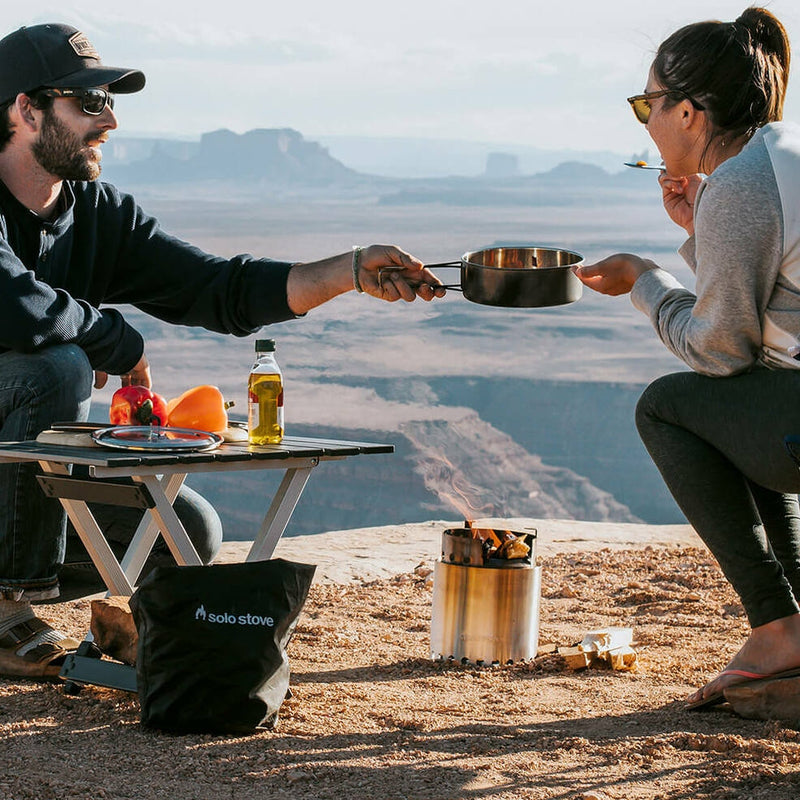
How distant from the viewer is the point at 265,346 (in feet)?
11.8

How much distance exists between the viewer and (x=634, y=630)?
4.50 metres

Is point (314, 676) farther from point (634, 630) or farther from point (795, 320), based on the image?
point (795, 320)

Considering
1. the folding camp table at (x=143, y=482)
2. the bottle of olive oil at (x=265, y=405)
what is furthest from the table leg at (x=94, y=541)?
the bottle of olive oil at (x=265, y=405)

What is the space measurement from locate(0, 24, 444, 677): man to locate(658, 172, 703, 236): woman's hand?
674mm

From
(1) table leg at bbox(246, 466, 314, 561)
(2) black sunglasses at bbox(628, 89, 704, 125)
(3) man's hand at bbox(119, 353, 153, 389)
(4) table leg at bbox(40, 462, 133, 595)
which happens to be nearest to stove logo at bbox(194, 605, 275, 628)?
(1) table leg at bbox(246, 466, 314, 561)

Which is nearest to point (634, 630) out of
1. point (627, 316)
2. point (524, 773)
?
point (524, 773)

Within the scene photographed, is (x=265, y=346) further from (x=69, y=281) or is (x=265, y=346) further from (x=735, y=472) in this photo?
(x=735, y=472)

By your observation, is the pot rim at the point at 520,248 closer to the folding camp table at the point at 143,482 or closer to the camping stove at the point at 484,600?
the folding camp table at the point at 143,482

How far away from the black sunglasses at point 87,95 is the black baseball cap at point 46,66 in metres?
0.01

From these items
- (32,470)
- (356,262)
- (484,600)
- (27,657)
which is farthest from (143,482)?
(484,600)

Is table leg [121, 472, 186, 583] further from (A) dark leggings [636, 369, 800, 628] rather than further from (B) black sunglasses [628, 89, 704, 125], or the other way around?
(B) black sunglasses [628, 89, 704, 125]

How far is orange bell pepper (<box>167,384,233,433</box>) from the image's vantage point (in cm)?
367

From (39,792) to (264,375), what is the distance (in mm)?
1270

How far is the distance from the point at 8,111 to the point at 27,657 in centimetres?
171
